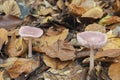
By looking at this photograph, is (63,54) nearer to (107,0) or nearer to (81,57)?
(81,57)

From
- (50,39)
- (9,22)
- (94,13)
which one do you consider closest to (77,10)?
(94,13)

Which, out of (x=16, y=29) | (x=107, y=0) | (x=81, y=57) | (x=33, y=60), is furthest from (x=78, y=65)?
(x=107, y=0)

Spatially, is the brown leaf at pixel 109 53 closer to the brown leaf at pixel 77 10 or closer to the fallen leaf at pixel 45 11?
the brown leaf at pixel 77 10

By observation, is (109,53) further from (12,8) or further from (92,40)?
(12,8)

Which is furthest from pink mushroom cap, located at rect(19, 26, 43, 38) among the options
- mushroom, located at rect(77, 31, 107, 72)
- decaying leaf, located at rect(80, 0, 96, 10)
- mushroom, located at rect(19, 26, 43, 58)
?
decaying leaf, located at rect(80, 0, 96, 10)

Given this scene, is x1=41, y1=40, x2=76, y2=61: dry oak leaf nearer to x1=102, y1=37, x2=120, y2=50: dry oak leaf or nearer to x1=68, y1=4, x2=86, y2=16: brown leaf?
x1=102, y1=37, x2=120, y2=50: dry oak leaf

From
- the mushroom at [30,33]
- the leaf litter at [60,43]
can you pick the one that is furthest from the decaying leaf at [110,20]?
the mushroom at [30,33]
